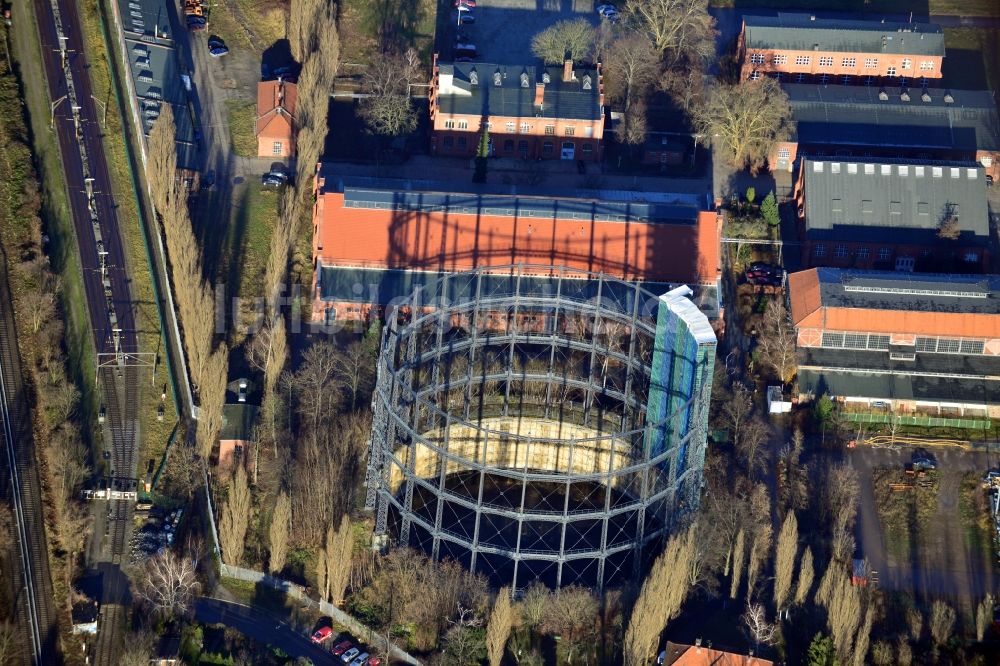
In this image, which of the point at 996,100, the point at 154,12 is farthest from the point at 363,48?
the point at 996,100

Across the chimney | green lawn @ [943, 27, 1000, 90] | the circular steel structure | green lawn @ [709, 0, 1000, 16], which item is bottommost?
the circular steel structure

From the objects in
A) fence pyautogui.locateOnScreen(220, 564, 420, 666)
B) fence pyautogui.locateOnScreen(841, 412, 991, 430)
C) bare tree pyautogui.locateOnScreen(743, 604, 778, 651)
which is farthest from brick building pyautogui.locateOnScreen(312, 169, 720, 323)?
bare tree pyautogui.locateOnScreen(743, 604, 778, 651)

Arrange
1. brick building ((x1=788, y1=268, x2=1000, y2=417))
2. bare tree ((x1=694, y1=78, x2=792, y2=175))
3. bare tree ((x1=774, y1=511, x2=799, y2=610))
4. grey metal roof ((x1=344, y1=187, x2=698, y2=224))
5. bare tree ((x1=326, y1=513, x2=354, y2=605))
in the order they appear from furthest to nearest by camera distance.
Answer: bare tree ((x1=694, y1=78, x2=792, y2=175))
grey metal roof ((x1=344, y1=187, x2=698, y2=224))
brick building ((x1=788, y1=268, x2=1000, y2=417))
bare tree ((x1=326, y1=513, x2=354, y2=605))
bare tree ((x1=774, y1=511, x2=799, y2=610))

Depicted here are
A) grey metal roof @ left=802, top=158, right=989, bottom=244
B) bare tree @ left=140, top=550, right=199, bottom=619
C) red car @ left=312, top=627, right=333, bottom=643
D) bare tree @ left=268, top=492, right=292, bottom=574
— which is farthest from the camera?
grey metal roof @ left=802, top=158, right=989, bottom=244

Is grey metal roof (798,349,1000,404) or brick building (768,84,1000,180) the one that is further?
brick building (768,84,1000,180)

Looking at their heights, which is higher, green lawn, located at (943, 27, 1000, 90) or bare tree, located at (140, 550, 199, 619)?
green lawn, located at (943, 27, 1000, 90)

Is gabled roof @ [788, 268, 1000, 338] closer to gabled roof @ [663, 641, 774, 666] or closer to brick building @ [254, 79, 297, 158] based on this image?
gabled roof @ [663, 641, 774, 666]

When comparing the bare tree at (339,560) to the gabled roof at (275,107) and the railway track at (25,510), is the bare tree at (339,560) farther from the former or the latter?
the gabled roof at (275,107)
